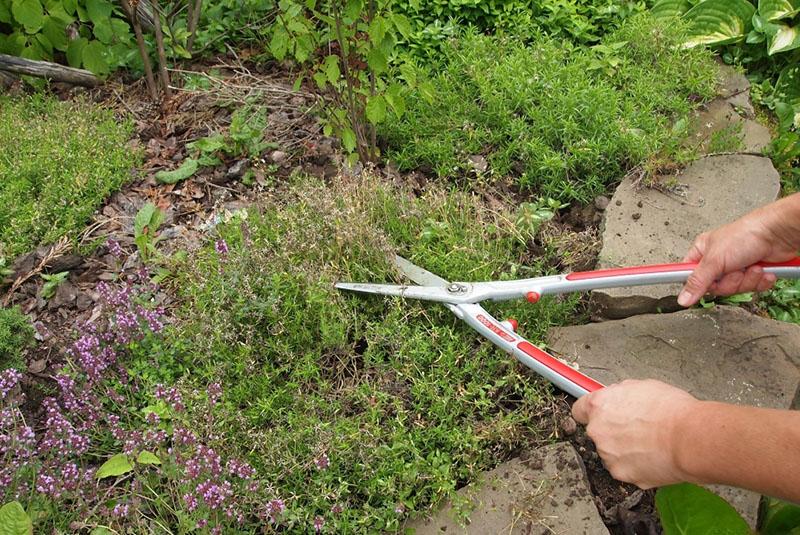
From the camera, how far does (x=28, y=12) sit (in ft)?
12.3

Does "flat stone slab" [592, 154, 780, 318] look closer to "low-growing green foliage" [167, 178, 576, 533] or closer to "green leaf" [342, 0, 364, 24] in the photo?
"low-growing green foliage" [167, 178, 576, 533]

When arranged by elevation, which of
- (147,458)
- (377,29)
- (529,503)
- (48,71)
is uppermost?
(377,29)

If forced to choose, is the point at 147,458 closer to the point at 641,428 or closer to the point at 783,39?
the point at 641,428

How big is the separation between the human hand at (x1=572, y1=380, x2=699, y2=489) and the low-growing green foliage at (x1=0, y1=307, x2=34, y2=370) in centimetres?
193

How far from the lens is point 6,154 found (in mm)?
3441

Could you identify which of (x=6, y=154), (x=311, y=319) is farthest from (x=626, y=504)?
(x=6, y=154)

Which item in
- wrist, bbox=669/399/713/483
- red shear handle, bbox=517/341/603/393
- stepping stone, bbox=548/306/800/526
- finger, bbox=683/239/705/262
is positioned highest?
wrist, bbox=669/399/713/483

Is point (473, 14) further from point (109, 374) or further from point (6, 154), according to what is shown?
point (109, 374)

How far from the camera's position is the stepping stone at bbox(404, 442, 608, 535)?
2.28m

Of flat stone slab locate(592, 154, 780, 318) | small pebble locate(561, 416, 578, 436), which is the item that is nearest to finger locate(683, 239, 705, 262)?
flat stone slab locate(592, 154, 780, 318)

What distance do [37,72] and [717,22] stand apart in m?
3.49

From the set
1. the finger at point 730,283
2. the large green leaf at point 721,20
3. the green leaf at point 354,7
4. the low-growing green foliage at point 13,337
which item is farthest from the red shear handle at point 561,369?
the large green leaf at point 721,20

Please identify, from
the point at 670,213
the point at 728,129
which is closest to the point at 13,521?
the point at 670,213

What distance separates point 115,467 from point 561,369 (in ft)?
4.60
